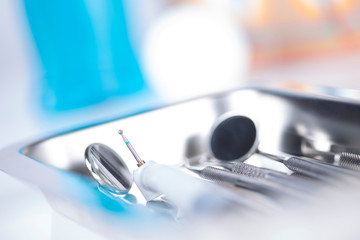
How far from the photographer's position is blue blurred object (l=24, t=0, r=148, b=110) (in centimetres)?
131

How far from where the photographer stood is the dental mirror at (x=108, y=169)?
0.48 meters

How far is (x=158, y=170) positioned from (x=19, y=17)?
1114 mm

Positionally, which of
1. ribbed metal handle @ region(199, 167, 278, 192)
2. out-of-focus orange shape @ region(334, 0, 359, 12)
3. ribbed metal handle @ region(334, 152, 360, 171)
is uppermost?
out-of-focus orange shape @ region(334, 0, 359, 12)

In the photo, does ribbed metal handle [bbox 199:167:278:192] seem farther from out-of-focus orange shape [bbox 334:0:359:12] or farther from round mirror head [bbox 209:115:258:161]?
out-of-focus orange shape [bbox 334:0:359:12]

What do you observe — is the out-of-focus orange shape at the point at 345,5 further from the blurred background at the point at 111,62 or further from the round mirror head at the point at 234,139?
the round mirror head at the point at 234,139

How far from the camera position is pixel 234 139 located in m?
0.59

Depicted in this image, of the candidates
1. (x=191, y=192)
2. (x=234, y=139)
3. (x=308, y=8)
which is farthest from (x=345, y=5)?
(x=191, y=192)

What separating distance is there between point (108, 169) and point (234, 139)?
0.19 m

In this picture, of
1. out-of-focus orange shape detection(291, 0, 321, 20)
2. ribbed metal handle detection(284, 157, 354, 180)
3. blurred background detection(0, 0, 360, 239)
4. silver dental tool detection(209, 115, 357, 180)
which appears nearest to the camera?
ribbed metal handle detection(284, 157, 354, 180)

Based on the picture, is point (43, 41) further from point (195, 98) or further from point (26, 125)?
point (195, 98)

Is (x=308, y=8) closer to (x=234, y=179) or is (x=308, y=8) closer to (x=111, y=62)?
(x=111, y=62)

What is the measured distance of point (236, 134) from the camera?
1.93ft

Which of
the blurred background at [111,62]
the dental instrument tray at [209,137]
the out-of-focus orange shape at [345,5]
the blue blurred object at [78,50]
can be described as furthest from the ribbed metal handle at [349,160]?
the out-of-focus orange shape at [345,5]

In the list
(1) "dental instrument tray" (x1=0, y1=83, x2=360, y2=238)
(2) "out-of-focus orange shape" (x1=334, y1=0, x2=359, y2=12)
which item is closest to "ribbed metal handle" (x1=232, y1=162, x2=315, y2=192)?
(1) "dental instrument tray" (x1=0, y1=83, x2=360, y2=238)
